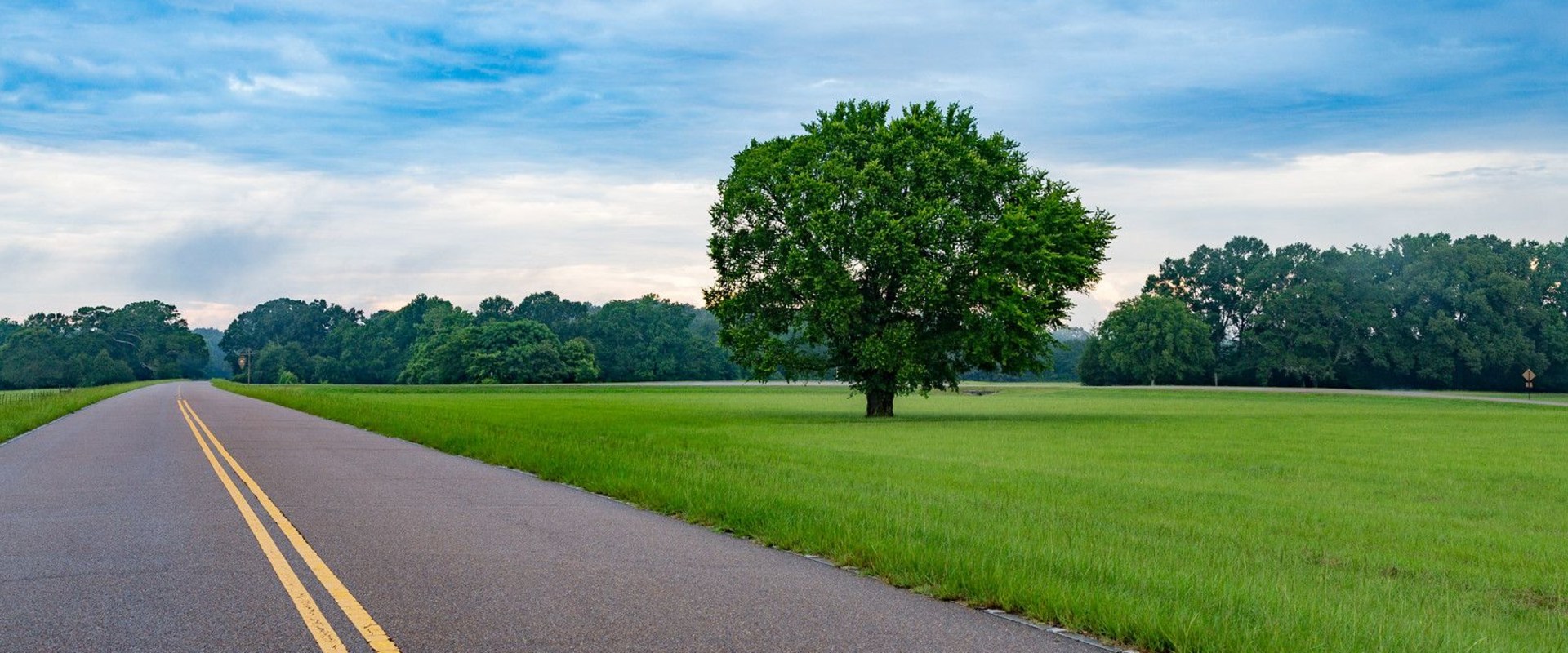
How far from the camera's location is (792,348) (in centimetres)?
3934

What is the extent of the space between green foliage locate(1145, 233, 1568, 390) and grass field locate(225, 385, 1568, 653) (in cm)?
7315

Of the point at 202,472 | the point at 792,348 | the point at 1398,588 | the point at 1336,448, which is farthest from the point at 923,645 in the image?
the point at 792,348

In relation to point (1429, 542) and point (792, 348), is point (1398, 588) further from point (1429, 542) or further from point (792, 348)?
point (792, 348)

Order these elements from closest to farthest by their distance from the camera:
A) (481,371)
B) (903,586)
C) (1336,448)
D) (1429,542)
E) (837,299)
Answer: (903,586) < (1429,542) < (1336,448) < (837,299) < (481,371)

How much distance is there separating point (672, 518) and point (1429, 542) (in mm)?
7827

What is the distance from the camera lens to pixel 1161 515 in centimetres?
1317

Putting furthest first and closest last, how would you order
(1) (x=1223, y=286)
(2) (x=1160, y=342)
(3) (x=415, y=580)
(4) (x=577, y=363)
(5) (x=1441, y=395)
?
(4) (x=577, y=363), (1) (x=1223, y=286), (2) (x=1160, y=342), (5) (x=1441, y=395), (3) (x=415, y=580)

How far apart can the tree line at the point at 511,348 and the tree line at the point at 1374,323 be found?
46.4 meters

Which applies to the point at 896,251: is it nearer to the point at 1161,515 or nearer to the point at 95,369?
the point at 1161,515

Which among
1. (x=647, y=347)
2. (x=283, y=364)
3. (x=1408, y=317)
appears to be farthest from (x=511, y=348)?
(x=1408, y=317)

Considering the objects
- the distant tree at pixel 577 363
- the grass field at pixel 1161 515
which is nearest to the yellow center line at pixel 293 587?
the grass field at pixel 1161 515

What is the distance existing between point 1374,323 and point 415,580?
108 metres

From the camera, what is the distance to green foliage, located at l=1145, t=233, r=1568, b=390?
9644 cm

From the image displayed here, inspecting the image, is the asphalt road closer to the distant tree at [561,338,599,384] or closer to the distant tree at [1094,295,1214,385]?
the distant tree at [1094,295,1214,385]
